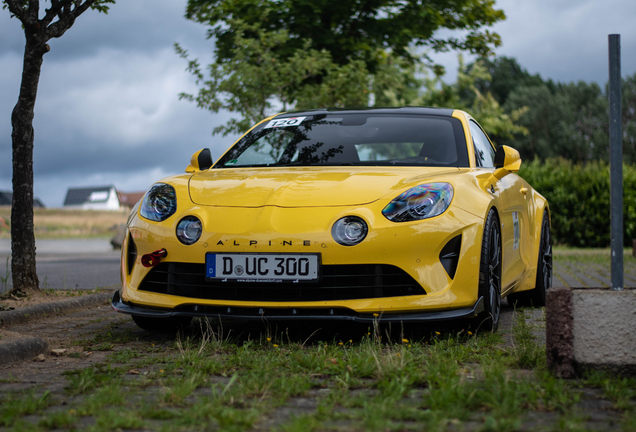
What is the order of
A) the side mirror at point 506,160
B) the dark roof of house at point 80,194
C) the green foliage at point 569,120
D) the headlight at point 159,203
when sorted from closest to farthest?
1. the headlight at point 159,203
2. the side mirror at point 506,160
3. the green foliage at point 569,120
4. the dark roof of house at point 80,194

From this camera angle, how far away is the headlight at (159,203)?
12.3ft

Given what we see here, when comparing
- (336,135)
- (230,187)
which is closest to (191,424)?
(230,187)

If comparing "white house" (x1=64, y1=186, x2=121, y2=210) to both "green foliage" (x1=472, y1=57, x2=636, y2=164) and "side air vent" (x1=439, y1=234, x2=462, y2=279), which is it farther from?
"side air vent" (x1=439, y1=234, x2=462, y2=279)

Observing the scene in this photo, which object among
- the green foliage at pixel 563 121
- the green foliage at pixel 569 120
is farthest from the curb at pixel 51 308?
the green foliage at pixel 563 121

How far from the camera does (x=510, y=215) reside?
14.4ft

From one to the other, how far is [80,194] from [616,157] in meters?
92.9

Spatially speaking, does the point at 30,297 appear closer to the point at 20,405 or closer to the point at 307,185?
the point at 307,185

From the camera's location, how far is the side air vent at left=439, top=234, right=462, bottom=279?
3406 millimetres

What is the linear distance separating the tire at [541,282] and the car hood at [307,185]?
1.80m

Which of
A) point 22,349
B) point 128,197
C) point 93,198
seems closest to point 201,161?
point 22,349

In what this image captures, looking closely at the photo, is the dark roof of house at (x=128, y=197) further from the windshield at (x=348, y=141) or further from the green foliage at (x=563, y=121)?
the windshield at (x=348, y=141)

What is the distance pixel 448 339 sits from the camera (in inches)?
136

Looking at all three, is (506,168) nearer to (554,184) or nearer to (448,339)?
(448,339)

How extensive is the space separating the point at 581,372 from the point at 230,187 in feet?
6.70
